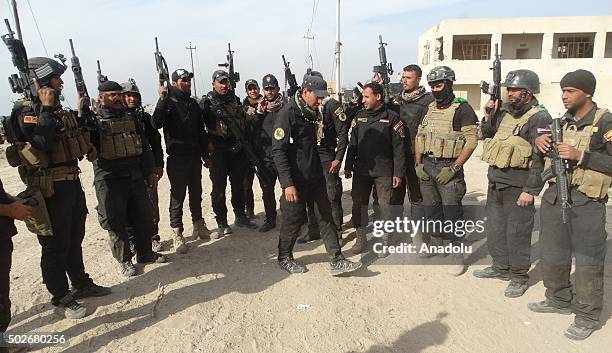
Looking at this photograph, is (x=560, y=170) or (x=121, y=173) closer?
(x=560, y=170)

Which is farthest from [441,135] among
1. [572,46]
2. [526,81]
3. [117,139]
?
[572,46]

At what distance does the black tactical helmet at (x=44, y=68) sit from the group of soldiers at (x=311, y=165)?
0.01m

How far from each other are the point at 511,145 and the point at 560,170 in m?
0.67

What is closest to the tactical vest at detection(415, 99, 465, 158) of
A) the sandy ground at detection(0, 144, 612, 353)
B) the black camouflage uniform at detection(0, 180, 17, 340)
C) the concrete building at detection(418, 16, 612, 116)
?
the sandy ground at detection(0, 144, 612, 353)

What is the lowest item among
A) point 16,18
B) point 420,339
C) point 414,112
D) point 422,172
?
point 420,339

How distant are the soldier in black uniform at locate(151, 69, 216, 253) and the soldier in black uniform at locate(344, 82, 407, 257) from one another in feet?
6.82

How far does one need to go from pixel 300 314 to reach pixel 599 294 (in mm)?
2542

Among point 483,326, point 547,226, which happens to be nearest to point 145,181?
point 483,326

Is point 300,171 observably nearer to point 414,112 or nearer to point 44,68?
point 414,112

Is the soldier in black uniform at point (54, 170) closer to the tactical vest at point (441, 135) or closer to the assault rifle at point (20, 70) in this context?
the assault rifle at point (20, 70)

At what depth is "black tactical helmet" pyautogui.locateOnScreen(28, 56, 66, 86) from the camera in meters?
3.37

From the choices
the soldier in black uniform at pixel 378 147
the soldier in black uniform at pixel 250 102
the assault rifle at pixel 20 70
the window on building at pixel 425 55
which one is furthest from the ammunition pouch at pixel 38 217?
the window on building at pixel 425 55

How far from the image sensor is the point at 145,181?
4.64 metres

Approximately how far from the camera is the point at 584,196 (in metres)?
3.26
